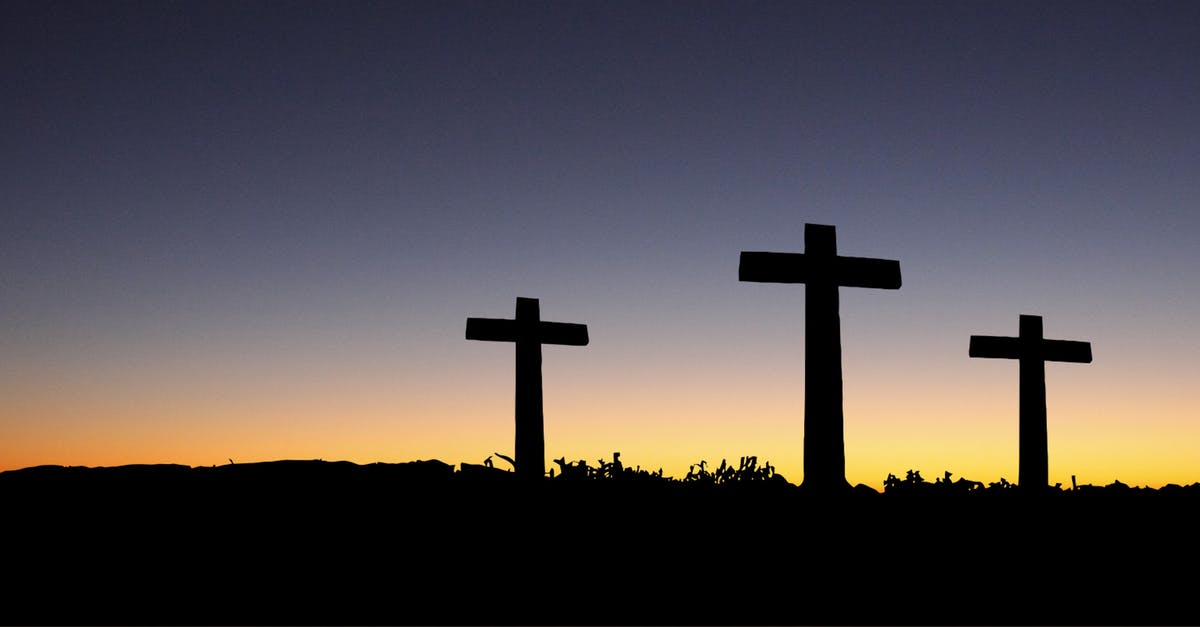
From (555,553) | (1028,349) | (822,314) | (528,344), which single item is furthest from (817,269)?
(555,553)

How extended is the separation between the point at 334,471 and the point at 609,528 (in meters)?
3.66

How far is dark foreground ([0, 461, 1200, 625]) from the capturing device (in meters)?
8.34

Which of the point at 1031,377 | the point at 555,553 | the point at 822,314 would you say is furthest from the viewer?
the point at 1031,377

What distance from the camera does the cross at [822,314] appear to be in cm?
1406

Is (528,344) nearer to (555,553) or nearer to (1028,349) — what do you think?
(555,553)

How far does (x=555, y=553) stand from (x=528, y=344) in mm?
7302

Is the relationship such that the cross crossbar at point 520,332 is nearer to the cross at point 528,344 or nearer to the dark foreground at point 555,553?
the cross at point 528,344

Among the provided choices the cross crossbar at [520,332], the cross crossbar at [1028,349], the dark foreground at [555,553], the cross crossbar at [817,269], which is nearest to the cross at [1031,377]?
the cross crossbar at [1028,349]

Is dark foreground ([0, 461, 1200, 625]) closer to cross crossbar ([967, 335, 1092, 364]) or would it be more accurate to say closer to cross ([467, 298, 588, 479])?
cross ([467, 298, 588, 479])

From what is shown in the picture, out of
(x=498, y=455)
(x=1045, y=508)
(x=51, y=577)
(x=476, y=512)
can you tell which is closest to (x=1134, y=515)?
(x=1045, y=508)

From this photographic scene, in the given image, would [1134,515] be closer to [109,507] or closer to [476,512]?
[476,512]

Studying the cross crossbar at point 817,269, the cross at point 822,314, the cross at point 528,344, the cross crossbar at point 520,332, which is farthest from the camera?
the cross crossbar at point 520,332

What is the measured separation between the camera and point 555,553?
9719 millimetres

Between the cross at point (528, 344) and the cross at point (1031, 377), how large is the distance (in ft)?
20.6
